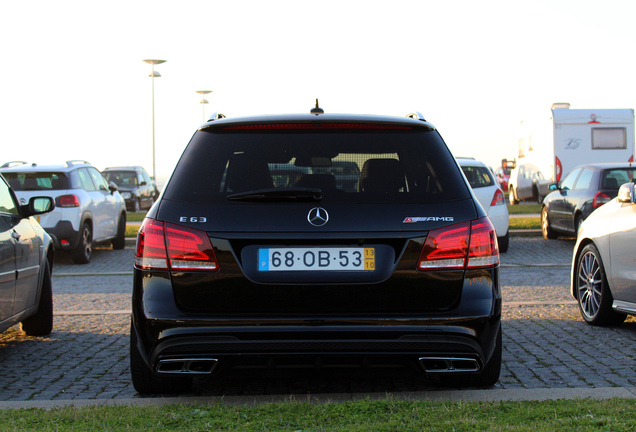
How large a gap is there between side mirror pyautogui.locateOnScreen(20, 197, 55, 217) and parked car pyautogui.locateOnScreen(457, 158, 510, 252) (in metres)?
9.16

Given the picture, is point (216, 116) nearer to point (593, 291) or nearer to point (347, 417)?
point (347, 417)

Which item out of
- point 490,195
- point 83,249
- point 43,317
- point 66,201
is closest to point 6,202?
point 43,317

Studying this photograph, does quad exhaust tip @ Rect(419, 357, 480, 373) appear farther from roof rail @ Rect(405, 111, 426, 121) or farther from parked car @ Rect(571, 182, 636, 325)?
parked car @ Rect(571, 182, 636, 325)

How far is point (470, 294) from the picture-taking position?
440cm

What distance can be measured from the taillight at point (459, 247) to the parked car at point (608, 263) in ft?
9.56

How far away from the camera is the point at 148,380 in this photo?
16.1ft

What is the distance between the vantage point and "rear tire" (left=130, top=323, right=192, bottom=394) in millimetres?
4836

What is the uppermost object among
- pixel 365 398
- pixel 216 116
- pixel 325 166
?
pixel 216 116

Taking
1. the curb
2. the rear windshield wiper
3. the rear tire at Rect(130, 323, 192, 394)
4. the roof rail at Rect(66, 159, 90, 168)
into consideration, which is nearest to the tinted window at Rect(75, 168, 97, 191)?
the roof rail at Rect(66, 159, 90, 168)

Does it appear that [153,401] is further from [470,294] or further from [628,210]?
[628,210]

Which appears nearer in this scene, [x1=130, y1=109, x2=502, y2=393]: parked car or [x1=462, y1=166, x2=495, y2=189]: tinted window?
[x1=130, y1=109, x2=502, y2=393]: parked car

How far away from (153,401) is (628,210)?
4385mm

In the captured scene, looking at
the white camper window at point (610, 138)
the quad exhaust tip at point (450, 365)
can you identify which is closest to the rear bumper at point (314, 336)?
the quad exhaust tip at point (450, 365)

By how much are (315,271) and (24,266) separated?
11.3 ft
